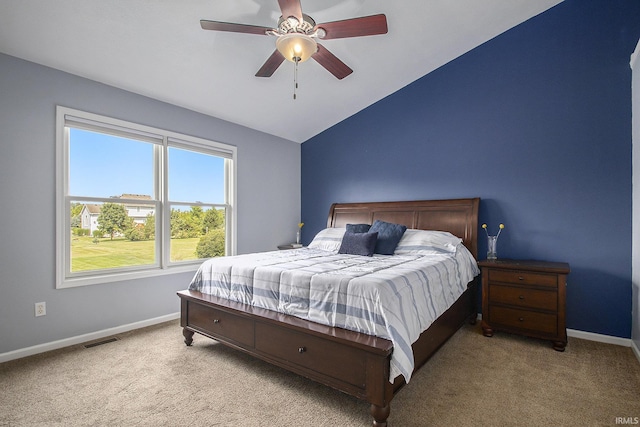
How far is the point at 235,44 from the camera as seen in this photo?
3.00 m

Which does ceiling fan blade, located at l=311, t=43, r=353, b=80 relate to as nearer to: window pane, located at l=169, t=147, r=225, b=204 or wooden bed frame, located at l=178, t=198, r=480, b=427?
wooden bed frame, located at l=178, t=198, r=480, b=427

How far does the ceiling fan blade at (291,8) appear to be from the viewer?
6.33 feet

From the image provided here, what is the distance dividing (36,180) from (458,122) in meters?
4.44

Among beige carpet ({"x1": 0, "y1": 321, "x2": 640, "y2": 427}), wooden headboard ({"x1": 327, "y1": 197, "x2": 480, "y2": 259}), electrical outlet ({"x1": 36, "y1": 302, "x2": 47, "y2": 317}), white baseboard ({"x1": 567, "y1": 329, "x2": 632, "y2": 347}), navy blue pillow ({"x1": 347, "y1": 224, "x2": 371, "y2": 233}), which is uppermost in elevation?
wooden headboard ({"x1": 327, "y1": 197, "x2": 480, "y2": 259})

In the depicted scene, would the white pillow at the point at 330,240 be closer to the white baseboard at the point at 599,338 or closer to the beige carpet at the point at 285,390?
the beige carpet at the point at 285,390

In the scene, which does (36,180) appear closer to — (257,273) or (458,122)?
(257,273)

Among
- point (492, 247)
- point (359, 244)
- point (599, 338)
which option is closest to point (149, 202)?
point (359, 244)

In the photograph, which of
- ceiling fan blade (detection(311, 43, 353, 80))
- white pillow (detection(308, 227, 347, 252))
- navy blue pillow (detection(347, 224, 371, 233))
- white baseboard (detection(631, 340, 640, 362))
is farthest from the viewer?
white pillow (detection(308, 227, 347, 252))

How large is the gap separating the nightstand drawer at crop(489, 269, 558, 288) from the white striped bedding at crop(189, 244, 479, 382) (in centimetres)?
31

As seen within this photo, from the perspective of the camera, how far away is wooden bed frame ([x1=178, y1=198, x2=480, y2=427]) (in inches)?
69.8

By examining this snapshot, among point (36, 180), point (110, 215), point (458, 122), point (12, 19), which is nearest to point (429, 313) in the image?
point (458, 122)

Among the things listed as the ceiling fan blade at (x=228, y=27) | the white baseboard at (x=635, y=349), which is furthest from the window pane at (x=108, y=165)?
the white baseboard at (x=635, y=349)

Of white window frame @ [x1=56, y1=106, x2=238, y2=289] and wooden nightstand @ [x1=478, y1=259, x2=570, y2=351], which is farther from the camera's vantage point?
white window frame @ [x1=56, y1=106, x2=238, y2=289]

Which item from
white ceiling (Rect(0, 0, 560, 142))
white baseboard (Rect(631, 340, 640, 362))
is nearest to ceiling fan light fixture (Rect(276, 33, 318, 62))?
white ceiling (Rect(0, 0, 560, 142))
